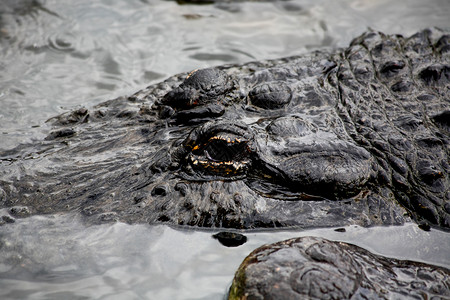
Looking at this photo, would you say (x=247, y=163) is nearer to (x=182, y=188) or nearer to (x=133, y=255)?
(x=182, y=188)

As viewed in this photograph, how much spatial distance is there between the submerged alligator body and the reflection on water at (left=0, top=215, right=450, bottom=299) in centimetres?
9

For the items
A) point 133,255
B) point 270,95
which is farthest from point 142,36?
point 133,255

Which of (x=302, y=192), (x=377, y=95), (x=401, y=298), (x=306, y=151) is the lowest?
(x=401, y=298)

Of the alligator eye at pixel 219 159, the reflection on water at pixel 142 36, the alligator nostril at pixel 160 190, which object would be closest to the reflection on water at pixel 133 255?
the alligator nostril at pixel 160 190

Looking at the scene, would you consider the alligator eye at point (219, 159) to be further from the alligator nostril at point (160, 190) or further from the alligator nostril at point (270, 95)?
the alligator nostril at point (270, 95)

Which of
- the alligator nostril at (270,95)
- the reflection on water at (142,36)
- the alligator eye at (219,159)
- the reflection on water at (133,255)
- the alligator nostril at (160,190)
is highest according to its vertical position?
the reflection on water at (142,36)

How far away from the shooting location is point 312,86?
11.7 feet

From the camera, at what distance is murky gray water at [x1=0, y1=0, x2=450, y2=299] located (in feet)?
8.58

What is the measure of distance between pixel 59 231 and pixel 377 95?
2.60 meters

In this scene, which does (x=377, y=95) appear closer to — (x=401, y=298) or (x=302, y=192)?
(x=302, y=192)

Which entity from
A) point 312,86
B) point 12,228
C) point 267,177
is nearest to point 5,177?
point 12,228

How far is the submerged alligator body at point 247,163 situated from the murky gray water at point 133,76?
0.14m

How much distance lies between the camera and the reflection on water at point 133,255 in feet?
8.42

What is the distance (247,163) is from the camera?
116 inches
